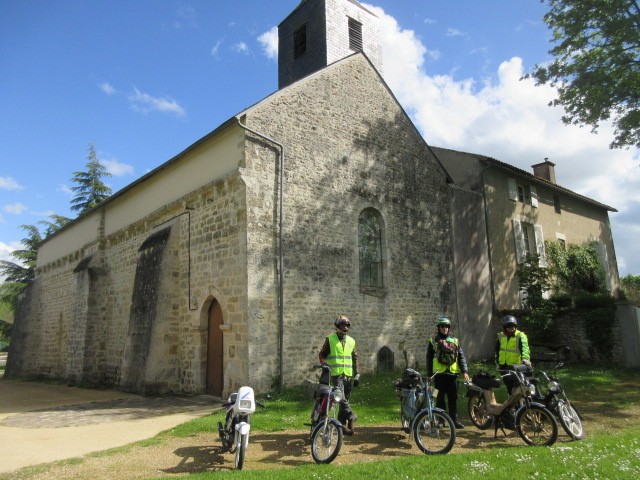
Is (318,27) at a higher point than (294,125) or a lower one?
higher

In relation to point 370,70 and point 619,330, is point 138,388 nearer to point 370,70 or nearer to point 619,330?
point 370,70

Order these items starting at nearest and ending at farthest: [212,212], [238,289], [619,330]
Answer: [238,289] < [212,212] < [619,330]

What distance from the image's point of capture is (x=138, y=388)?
11.2m

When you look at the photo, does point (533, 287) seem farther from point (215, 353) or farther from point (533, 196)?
point (215, 353)

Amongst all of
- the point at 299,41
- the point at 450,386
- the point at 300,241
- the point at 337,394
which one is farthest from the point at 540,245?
the point at 337,394

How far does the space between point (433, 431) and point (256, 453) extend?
2.31m

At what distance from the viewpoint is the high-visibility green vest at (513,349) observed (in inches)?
270

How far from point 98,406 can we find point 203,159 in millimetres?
6277

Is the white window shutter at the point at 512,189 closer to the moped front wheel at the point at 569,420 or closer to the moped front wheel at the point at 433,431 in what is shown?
the moped front wheel at the point at 569,420

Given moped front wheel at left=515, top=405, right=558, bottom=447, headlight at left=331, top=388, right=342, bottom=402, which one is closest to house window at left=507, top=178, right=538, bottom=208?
moped front wheel at left=515, top=405, right=558, bottom=447

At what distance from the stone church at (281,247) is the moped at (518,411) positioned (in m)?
4.49

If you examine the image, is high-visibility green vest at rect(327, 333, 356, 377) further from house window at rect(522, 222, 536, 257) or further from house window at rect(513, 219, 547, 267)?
house window at rect(522, 222, 536, 257)

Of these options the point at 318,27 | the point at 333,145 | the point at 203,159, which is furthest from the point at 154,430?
the point at 318,27

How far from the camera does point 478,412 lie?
23.3ft
